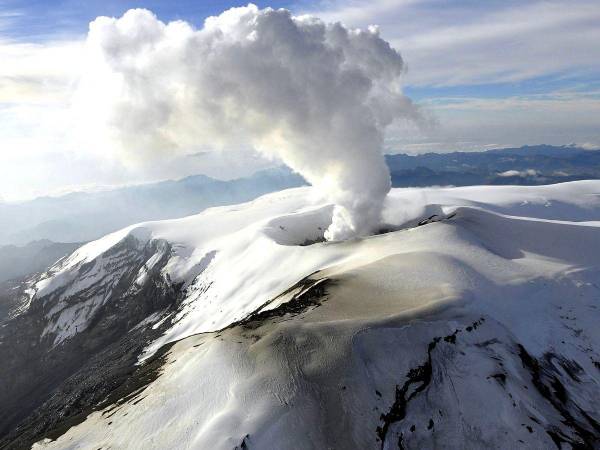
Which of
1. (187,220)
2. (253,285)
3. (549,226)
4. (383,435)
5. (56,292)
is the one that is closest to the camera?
(383,435)

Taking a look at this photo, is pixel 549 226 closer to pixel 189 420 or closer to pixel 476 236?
pixel 476 236

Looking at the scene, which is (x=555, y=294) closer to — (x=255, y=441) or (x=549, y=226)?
(x=549, y=226)

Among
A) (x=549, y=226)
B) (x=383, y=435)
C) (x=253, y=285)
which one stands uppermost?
(x=383, y=435)

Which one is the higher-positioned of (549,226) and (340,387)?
(340,387)

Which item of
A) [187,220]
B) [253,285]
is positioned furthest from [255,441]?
[187,220]

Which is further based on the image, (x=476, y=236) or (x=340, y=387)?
(x=476, y=236)

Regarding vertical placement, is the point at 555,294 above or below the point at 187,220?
above

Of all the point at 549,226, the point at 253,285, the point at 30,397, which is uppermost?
the point at 549,226

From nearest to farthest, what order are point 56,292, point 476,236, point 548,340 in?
point 548,340, point 476,236, point 56,292

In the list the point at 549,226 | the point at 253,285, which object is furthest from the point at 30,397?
the point at 549,226
